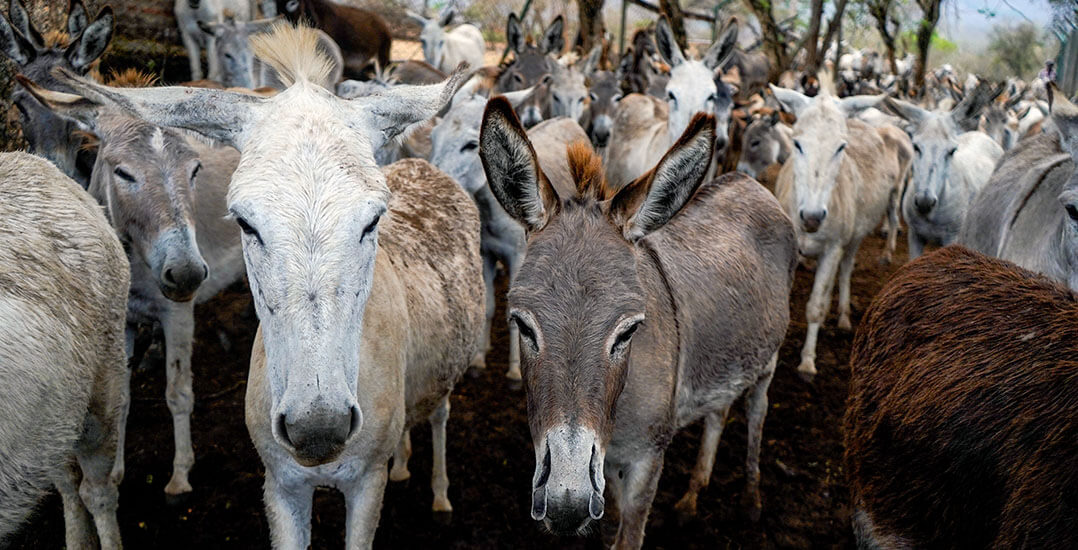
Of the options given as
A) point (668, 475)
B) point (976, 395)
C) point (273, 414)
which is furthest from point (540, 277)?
point (668, 475)

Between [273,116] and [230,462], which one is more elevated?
[273,116]

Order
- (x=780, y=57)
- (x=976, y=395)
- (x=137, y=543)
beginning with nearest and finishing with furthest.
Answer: (x=976, y=395) → (x=137, y=543) → (x=780, y=57)

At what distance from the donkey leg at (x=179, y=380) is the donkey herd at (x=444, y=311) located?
1cm

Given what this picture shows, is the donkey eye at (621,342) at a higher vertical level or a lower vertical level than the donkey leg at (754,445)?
higher

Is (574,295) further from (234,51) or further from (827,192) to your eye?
(234,51)

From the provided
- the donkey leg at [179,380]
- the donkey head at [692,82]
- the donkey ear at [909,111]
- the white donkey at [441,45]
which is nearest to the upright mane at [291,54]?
the donkey leg at [179,380]

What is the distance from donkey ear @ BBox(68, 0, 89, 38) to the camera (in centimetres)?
515

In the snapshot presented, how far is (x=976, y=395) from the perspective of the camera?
2.19 metres

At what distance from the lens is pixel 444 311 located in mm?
3262

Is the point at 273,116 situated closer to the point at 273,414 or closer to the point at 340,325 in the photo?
the point at 340,325

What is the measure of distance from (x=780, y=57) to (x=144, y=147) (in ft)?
38.9

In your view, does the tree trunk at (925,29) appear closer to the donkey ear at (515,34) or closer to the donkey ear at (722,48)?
the donkey ear at (515,34)

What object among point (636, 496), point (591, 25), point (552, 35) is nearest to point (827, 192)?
point (636, 496)

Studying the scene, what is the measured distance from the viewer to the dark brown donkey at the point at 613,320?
218 centimetres
